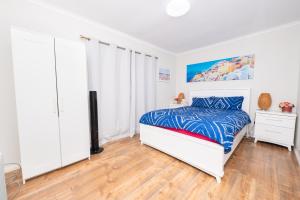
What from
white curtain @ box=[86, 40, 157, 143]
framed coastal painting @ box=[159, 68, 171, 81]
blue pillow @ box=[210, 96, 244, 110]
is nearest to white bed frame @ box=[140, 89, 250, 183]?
white curtain @ box=[86, 40, 157, 143]

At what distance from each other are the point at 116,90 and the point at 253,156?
283 cm

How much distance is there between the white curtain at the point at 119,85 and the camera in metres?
2.50

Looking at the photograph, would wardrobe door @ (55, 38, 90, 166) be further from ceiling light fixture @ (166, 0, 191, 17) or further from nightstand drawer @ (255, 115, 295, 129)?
nightstand drawer @ (255, 115, 295, 129)

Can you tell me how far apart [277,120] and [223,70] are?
1.58m

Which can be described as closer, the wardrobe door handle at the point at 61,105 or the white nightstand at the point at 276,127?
the wardrobe door handle at the point at 61,105

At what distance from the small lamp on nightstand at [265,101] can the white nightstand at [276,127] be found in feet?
0.73

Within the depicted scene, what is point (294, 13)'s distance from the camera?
2145 millimetres

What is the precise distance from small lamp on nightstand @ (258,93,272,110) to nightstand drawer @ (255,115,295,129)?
0.87ft

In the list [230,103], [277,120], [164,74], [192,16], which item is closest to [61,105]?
[192,16]

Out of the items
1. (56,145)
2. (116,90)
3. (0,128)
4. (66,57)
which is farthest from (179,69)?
(0,128)

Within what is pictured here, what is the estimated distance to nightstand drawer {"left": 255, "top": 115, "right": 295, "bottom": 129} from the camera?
7.59ft

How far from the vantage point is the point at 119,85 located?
290cm

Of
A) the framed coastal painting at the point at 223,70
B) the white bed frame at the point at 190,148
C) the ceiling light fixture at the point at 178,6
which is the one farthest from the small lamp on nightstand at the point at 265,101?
the ceiling light fixture at the point at 178,6

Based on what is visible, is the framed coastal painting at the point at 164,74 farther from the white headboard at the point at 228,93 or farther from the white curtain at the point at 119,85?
the white headboard at the point at 228,93
